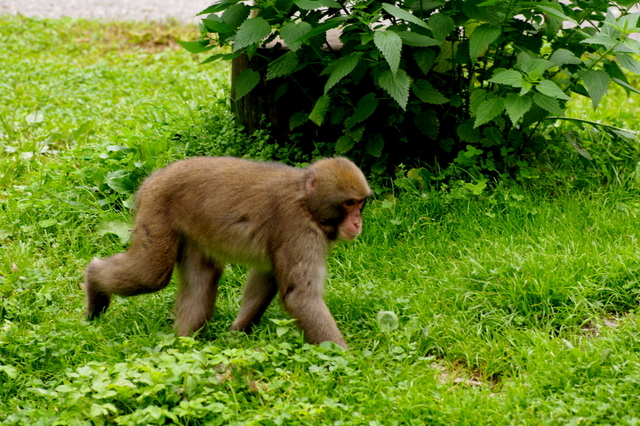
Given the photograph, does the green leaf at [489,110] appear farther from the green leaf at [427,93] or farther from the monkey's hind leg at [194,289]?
the monkey's hind leg at [194,289]

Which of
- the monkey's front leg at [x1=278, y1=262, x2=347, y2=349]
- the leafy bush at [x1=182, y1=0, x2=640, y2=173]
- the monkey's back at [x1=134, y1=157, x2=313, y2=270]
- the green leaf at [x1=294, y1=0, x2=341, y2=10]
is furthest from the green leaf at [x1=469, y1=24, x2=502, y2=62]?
the monkey's front leg at [x1=278, y1=262, x2=347, y2=349]

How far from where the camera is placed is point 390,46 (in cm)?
479

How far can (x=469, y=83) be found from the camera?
5.74 meters

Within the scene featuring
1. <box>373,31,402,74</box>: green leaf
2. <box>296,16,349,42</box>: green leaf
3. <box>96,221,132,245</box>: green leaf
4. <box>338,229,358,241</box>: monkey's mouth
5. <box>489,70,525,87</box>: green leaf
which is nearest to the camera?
<box>338,229,358,241</box>: monkey's mouth

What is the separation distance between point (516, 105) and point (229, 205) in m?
1.93

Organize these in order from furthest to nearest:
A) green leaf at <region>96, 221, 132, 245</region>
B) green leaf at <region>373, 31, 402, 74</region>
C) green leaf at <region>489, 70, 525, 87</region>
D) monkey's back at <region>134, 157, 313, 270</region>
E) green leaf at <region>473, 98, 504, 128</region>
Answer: green leaf at <region>96, 221, 132, 245</region> < green leaf at <region>473, 98, 504, 128</region> < green leaf at <region>489, 70, 525, 87</region> < green leaf at <region>373, 31, 402, 74</region> < monkey's back at <region>134, 157, 313, 270</region>

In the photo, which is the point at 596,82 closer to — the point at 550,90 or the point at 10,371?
the point at 550,90

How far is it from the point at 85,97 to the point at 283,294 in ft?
16.5

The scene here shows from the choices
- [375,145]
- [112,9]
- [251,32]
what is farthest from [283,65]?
[112,9]

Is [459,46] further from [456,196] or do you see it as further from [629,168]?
[629,168]

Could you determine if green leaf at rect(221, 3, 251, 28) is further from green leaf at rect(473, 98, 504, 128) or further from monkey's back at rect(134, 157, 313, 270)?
green leaf at rect(473, 98, 504, 128)

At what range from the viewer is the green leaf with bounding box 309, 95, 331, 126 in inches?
221

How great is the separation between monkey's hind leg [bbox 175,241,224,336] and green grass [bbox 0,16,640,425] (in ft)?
0.34

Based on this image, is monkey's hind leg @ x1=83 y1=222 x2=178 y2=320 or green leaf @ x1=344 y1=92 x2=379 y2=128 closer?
monkey's hind leg @ x1=83 y1=222 x2=178 y2=320
